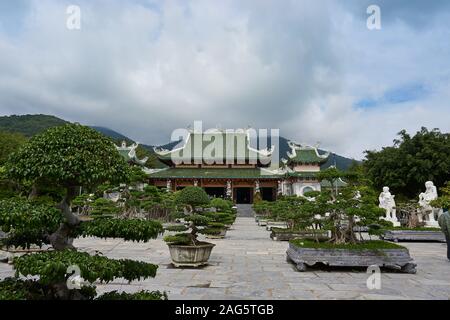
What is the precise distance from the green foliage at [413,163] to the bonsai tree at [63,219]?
27.9m

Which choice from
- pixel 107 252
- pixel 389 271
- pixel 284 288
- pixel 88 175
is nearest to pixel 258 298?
pixel 284 288

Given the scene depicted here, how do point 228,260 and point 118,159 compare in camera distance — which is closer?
point 118,159

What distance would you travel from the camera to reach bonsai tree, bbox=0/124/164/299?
3.32 meters

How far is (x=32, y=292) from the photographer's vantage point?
3.85m

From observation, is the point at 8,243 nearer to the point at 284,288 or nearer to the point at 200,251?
the point at 284,288

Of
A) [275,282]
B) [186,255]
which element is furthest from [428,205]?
[186,255]

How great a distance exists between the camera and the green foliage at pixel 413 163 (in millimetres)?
27156

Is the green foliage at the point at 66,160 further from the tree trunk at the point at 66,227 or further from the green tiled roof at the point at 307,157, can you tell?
the green tiled roof at the point at 307,157

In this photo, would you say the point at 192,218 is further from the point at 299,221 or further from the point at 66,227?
the point at 66,227

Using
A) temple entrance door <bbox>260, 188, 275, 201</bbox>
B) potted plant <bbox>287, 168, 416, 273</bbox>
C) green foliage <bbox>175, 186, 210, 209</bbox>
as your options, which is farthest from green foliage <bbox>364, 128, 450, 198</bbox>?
green foliage <bbox>175, 186, 210, 209</bbox>

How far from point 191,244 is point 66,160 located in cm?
647

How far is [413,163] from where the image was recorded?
90.9 ft

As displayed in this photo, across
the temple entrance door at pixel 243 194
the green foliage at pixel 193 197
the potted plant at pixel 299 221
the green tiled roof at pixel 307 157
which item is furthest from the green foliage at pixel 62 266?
the temple entrance door at pixel 243 194

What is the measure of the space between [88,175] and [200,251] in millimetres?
6020
